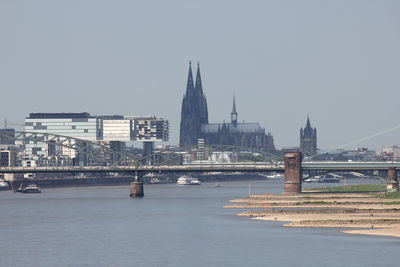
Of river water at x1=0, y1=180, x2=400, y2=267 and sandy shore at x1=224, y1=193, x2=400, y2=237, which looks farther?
sandy shore at x1=224, y1=193, x2=400, y2=237

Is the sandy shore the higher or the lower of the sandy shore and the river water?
the higher

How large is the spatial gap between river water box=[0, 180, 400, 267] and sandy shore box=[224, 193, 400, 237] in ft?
12.7

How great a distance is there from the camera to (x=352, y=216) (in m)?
144

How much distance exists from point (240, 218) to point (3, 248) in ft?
138

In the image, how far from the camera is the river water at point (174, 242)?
9988cm

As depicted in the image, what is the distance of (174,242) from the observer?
115 meters

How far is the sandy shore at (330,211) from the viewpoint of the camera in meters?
131

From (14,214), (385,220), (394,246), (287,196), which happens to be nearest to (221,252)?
(394,246)

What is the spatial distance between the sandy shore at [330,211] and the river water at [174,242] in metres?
3.87

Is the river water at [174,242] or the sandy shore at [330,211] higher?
the sandy shore at [330,211]

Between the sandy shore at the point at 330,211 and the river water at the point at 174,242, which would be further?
the sandy shore at the point at 330,211

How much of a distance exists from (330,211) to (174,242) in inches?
1713

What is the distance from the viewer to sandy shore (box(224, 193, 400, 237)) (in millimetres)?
130625

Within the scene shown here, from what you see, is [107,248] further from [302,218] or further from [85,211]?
[85,211]
